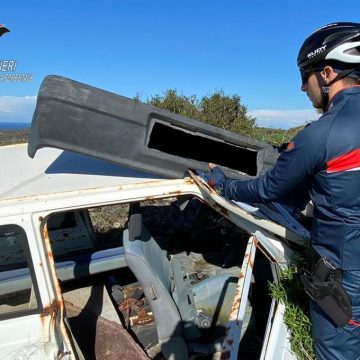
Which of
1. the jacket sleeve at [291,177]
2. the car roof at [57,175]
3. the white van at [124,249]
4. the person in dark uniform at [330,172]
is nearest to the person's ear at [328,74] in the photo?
the person in dark uniform at [330,172]

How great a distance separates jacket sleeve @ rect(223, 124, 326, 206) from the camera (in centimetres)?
164

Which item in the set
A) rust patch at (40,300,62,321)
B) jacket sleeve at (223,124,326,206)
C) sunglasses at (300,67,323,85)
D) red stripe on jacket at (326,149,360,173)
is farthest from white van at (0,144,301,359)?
sunglasses at (300,67,323,85)

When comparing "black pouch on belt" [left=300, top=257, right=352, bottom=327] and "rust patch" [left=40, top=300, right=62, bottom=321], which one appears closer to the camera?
"black pouch on belt" [left=300, top=257, right=352, bottom=327]

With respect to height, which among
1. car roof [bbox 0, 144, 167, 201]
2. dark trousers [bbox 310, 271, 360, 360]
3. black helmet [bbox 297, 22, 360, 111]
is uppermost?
black helmet [bbox 297, 22, 360, 111]

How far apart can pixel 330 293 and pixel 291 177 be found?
1.69 ft

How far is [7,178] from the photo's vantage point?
2.37m

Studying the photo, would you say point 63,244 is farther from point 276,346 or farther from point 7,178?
point 276,346

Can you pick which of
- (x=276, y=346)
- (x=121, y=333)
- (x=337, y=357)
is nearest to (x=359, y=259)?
(x=337, y=357)

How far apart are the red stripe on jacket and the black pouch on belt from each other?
16.0 inches

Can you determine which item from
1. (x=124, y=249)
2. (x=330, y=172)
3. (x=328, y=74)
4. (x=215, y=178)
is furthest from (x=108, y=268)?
(x=328, y=74)

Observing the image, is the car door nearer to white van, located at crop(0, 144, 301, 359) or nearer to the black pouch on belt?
white van, located at crop(0, 144, 301, 359)

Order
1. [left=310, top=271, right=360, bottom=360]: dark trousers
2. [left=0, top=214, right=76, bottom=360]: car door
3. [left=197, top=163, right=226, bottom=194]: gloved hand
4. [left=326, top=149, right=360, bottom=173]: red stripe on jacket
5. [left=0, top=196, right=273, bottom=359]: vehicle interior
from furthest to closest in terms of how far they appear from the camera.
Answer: [left=0, top=196, right=273, bottom=359]: vehicle interior → [left=197, top=163, right=226, bottom=194]: gloved hand → [left=0, top=214, right=76, bottom=360]: car door → [left=310, top=271, right=360, bottom=360]: dark trousers → [left=326, top=149, right=360, bottom=173]: red stripe on jacket

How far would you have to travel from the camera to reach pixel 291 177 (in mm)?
1748

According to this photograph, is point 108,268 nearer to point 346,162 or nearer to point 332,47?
point 346,162
